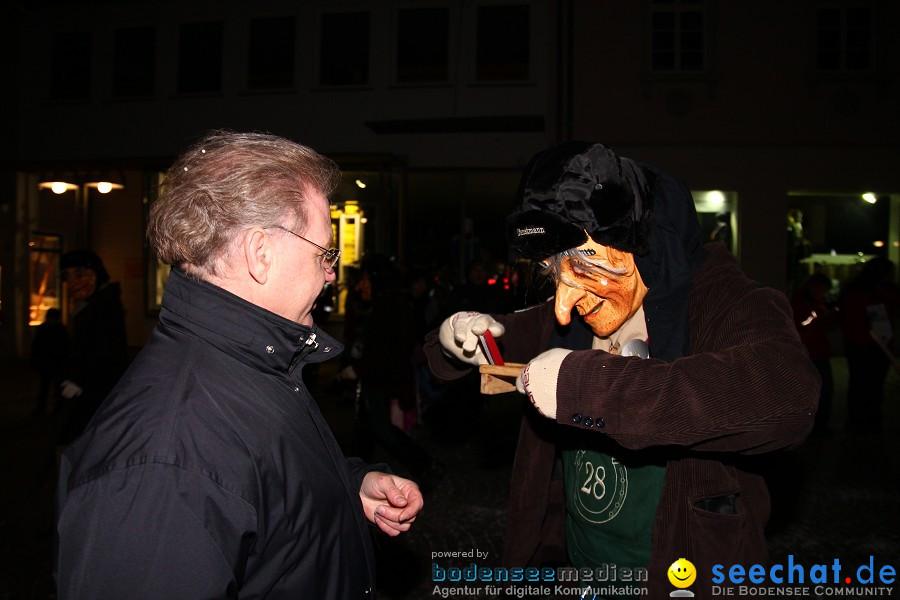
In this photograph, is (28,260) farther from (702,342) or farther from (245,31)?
(702,342)

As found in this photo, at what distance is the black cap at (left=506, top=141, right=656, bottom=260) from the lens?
1.63 metres

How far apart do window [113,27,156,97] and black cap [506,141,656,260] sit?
15.2 m

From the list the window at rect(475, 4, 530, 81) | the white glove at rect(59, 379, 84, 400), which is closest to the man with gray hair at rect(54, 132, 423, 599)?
the white glove at rect(59, 379, 84, 400)

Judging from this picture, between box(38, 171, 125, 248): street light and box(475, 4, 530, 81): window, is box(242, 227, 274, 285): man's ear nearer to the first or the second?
box(475, 4, 530, 81): window

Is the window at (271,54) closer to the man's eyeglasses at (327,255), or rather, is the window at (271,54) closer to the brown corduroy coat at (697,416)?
the brown corduroy coat at (697,416)

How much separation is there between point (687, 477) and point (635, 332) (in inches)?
19.0

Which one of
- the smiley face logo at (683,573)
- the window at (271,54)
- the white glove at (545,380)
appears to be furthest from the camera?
the window at (271,54)

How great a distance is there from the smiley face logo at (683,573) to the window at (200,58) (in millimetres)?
14736

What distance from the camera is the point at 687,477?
1.62 metres

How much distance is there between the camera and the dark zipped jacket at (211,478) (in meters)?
1.03

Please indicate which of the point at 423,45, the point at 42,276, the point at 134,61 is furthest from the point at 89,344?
the point at 134,61

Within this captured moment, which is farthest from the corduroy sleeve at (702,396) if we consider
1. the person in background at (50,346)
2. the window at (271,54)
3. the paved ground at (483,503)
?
the window at (271,54)

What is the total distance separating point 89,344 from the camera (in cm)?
426

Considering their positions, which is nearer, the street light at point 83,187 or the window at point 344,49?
the window at point 344,49
